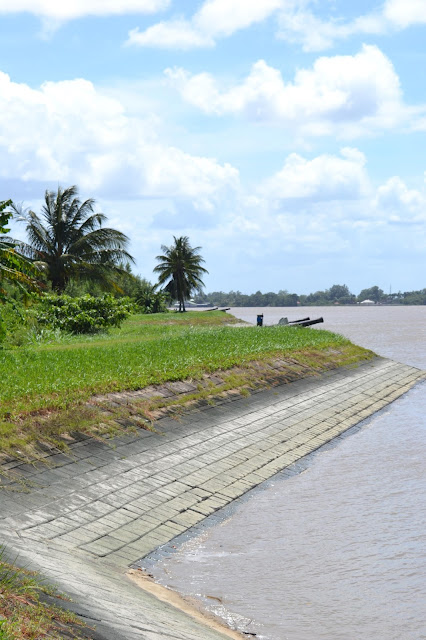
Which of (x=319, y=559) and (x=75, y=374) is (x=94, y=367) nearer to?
(x=75, y=374)

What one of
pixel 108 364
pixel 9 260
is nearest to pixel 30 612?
pixel 108 364

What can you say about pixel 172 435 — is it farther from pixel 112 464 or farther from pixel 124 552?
pixel 124 552

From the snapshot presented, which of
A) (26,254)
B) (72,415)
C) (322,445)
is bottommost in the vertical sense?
(322,445)

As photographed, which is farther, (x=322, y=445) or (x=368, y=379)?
(x=368, y=379)

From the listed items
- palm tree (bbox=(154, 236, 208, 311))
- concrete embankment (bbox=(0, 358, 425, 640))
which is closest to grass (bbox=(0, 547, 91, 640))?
concrete embankment (bbox=(0, 358, 425, 640))

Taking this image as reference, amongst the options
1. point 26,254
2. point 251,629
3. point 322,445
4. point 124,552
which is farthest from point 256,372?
point 26,254

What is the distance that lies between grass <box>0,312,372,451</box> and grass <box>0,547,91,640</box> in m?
3.91

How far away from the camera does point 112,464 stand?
422 inches

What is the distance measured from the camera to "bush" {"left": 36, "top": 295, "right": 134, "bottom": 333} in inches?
1300

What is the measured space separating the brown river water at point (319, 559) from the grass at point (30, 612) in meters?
2.16

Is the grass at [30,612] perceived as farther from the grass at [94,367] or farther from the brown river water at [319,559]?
the grass at [94,367]

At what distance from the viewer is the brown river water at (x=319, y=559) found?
736cm

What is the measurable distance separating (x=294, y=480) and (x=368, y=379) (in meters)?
15.4

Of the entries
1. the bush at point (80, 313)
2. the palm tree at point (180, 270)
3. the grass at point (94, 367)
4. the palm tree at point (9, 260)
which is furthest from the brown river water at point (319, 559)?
the palm tree at point (180, 270)
